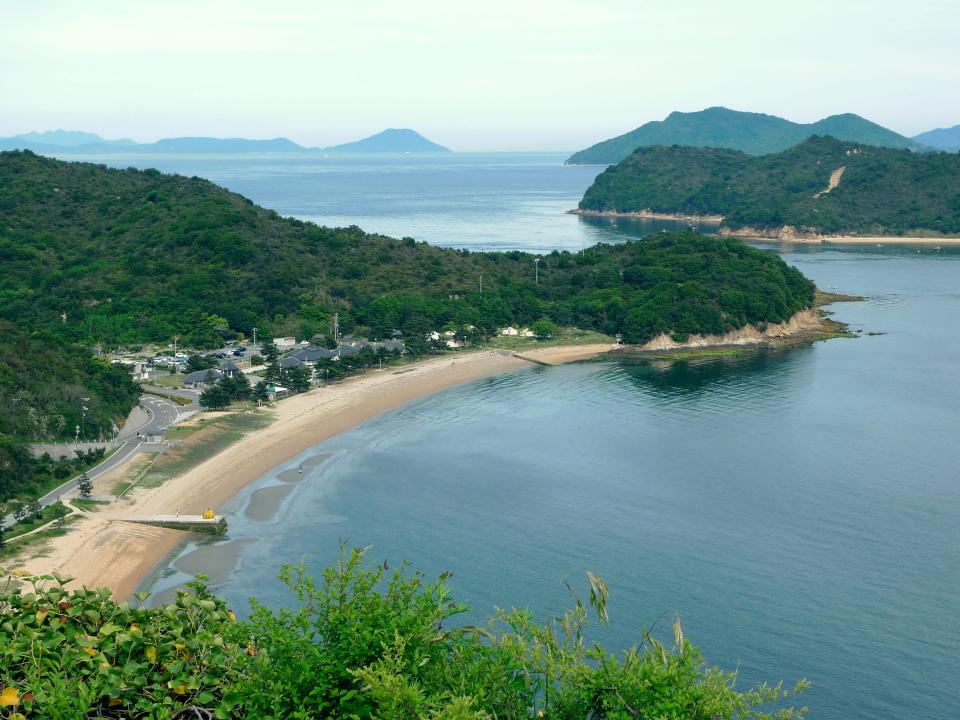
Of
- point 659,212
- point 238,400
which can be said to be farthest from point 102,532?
point 659,212

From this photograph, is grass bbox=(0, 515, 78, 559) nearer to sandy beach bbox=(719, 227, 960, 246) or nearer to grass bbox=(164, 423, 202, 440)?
grass bbox=(164, 423, 202, 440)

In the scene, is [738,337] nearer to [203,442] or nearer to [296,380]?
[296,380]

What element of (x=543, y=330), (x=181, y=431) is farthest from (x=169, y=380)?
(x=543, y=330)

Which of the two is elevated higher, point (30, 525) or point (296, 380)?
point (296, 380)

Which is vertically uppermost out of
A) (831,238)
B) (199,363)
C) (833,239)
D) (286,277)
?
(831,238)

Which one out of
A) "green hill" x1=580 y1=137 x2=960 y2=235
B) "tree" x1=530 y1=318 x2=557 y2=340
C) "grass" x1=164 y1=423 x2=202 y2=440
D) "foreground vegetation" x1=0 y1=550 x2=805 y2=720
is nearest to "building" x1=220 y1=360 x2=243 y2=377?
"grass" x1=164 y1=423 x2=202 y2=440

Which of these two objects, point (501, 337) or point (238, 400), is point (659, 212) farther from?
point (238, 400)
